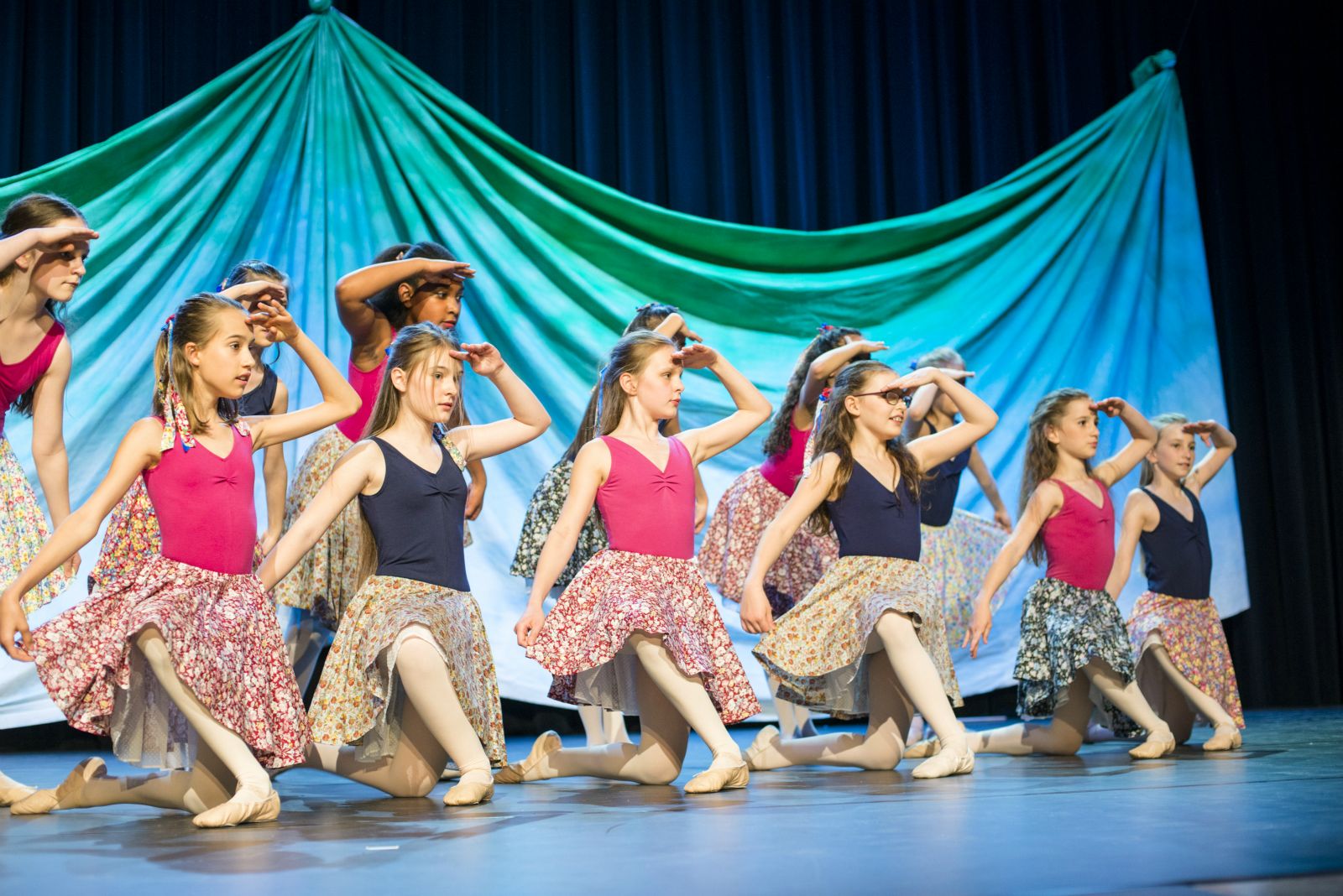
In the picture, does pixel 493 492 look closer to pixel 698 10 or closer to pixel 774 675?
pixel 774 675

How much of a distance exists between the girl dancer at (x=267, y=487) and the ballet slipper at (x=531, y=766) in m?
0.80

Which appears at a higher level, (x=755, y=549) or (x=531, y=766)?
(x=755, y=549)

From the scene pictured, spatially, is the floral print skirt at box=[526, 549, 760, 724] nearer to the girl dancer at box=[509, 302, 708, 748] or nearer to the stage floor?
the stage floor

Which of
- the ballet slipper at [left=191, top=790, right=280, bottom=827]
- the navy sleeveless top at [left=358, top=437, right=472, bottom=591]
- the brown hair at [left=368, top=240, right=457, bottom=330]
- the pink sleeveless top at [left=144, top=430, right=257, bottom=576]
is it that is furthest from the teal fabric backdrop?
the ballet slipper at [left=191, top=790, right=280, bottom=827]

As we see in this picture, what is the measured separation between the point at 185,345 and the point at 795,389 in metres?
2.02

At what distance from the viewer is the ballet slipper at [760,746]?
370 cm

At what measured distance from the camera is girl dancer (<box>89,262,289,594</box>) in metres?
3.09

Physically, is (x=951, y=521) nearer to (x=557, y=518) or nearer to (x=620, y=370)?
(x=557, y=518)

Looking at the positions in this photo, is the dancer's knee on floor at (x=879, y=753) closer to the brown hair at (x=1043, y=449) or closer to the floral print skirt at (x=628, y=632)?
the floral print skirt at (x=628, y=632)

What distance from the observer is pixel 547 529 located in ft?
13.3

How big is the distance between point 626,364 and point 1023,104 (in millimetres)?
3449

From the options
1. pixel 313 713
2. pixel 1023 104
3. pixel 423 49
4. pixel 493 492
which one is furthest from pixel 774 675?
pixel 1023 104

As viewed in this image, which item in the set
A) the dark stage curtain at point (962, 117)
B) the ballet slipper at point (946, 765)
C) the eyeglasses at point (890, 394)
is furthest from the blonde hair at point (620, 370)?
the dark stage curtain at point (962, 117)

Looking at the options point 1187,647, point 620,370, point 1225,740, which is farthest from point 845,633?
point 1187,647
